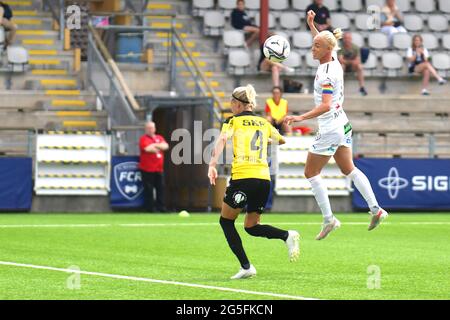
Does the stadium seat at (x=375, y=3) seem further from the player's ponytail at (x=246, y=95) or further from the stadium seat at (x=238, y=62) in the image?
the player's ponytail at (x=246, y=95)

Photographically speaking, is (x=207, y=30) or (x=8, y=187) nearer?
(x=8, y=187)

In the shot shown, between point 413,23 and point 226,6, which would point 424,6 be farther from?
point 226,6

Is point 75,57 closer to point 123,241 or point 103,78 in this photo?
point 103,78

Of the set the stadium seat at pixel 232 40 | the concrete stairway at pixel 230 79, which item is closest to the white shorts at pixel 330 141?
the concrete stairway at pixel 230 79

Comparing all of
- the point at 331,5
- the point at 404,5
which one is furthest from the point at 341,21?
the point at 404,5

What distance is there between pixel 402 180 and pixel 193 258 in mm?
12863

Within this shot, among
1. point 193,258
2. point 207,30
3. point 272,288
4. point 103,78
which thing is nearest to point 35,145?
point 103,78

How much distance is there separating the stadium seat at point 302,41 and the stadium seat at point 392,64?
6.60 ft

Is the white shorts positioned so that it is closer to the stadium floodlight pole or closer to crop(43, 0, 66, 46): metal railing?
the stadium floodlight pole

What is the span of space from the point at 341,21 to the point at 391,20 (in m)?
1.32

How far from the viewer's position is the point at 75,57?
2942 cm

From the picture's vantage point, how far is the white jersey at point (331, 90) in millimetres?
13984

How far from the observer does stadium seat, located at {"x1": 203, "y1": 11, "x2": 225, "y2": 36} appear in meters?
31.4

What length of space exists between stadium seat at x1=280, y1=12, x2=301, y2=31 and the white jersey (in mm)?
18305
